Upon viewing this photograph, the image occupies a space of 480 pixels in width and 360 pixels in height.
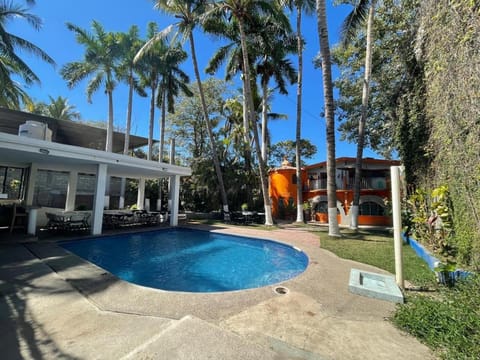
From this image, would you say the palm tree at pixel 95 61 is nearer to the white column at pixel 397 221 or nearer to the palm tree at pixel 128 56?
the palm tree at pixel 128 56

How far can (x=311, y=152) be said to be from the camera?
32.1 metres

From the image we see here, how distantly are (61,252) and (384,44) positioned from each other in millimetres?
18999

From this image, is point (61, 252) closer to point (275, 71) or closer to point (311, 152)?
point (275, 71)

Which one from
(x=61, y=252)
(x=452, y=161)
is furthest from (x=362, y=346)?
(x=61, y=252)

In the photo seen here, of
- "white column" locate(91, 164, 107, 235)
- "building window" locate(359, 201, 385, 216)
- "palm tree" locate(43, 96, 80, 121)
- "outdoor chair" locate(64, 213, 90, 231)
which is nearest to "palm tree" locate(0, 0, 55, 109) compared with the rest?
"white column" locate(91, 164, 107, 235)

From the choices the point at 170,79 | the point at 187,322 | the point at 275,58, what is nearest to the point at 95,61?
the point at 170,79

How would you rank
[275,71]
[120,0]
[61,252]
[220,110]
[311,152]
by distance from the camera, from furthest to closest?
[311,152]
[220,110]
[275,71]
[120,0]
[61,252]

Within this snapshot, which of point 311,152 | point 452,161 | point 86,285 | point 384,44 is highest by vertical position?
point 384,44

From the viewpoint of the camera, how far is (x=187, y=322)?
10.6ft

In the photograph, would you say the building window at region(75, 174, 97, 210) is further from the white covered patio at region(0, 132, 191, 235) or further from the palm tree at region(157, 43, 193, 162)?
the palm tree at region(157, 43, 193, 162)

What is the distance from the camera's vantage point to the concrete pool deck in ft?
8.80

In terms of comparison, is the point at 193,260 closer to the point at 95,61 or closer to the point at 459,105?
the point at 459,105

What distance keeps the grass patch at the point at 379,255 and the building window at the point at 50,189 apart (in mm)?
17257

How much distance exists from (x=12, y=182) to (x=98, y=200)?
7.08m
